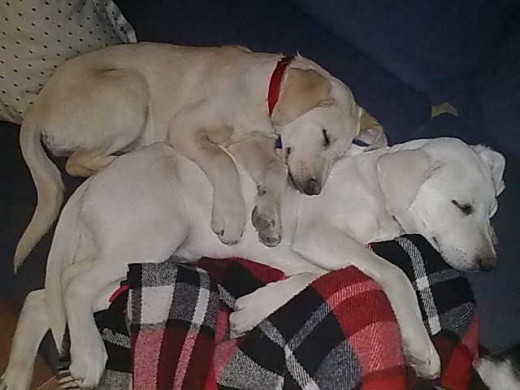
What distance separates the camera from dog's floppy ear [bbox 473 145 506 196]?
186 centimetres

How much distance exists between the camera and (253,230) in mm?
2002

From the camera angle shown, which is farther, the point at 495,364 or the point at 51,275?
the point at 51,275

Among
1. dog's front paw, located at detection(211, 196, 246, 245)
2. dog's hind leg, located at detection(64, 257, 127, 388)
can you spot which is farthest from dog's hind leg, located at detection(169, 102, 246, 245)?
dog's hind leg, located at detection(64, 257, 127, 388)

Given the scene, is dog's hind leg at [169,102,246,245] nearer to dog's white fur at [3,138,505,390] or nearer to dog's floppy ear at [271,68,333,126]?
dog's white fur at [3,138,505,390]

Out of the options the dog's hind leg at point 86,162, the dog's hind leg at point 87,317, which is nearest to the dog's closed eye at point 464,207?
the dog's hind leg at point 87,317

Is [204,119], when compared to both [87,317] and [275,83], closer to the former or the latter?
[275,83]

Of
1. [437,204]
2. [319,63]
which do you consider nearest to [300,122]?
[319,63]

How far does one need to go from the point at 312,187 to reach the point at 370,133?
26cm

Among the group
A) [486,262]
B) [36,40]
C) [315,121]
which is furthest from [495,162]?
[36,40]

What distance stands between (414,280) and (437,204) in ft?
0.56

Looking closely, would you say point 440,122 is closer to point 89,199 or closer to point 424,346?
point 424,346

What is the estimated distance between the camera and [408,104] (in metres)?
2.09

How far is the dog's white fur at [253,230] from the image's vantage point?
1.81 m

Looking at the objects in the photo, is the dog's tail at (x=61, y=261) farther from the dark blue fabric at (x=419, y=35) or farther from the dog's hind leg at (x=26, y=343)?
the dark blue fabric at (x=419, y=35)
